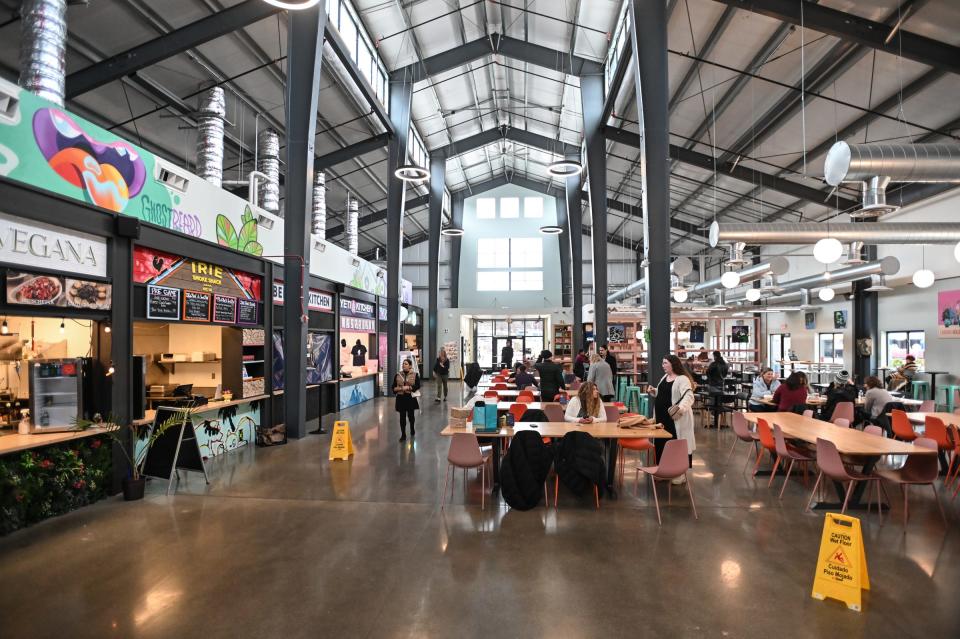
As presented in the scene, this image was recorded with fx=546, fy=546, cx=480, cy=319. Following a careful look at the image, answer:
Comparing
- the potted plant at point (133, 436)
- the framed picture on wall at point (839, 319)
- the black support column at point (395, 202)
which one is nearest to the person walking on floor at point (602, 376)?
the potted plant at point (133, 436)

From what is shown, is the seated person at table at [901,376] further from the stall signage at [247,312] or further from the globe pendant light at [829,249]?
the stall signage at [247,312]

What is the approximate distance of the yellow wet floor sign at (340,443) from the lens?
7090 mm

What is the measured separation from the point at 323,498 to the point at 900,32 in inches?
350

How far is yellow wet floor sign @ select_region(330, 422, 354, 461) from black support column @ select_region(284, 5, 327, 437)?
1732 millimetres

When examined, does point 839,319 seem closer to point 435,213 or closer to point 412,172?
point 435,213

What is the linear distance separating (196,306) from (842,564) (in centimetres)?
697

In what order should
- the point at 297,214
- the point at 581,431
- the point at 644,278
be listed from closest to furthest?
the point at 581,431 < the point at 297,214 < the point at 644,278

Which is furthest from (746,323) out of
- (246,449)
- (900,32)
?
(246,449)

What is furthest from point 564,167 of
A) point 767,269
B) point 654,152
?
point 767,269

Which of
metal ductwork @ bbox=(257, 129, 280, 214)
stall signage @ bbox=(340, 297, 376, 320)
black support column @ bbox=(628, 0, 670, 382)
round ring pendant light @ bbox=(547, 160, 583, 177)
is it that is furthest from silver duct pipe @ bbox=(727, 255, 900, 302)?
metal ductwork @ bbox=(257, 129, 280, 214)

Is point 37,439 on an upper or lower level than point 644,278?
lower

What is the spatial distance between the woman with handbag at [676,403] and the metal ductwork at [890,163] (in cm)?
293

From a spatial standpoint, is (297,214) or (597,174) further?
(597,174)

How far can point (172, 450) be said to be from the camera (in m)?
5.61
